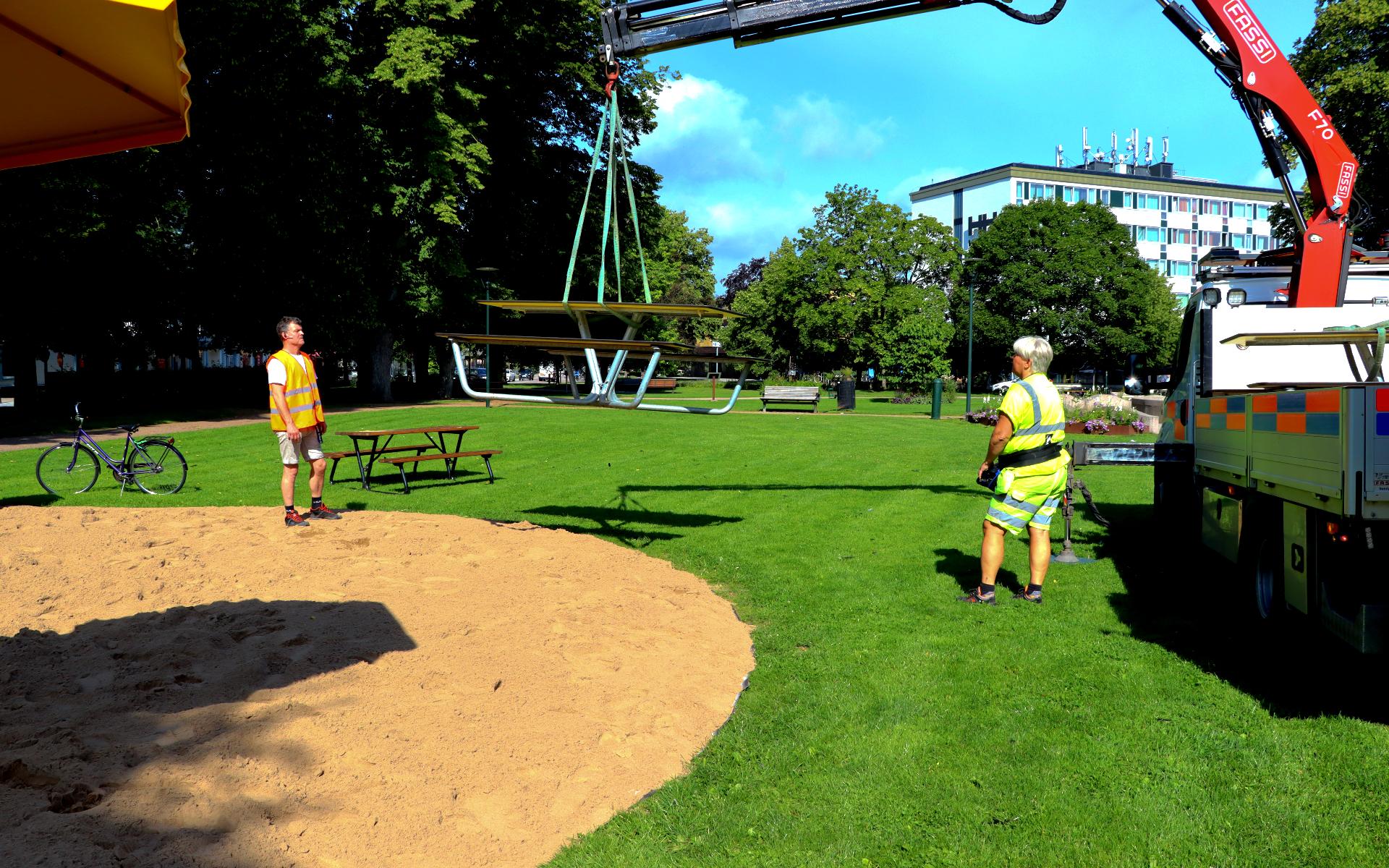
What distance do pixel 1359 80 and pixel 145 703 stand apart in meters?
33.1

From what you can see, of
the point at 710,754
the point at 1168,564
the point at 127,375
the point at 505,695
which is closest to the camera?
the point at 710,754

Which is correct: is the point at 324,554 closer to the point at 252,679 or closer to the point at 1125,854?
the point at 252,679

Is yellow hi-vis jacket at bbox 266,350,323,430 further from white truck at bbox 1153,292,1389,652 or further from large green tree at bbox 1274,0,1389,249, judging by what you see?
large green tree at bbox 1274,0,1389,249

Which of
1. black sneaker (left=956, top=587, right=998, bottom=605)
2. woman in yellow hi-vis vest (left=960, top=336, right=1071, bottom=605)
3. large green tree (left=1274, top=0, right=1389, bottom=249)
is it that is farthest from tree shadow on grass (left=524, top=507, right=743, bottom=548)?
large green tree (left=1274, top=0, right=1389, bottom=249)

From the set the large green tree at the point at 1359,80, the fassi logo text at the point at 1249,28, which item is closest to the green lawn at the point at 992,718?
the fassi logo text at the point at 1249,28

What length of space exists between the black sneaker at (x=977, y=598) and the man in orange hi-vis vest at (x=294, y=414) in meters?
6.14

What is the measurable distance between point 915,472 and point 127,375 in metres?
28.8

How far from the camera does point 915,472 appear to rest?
15.5 meters

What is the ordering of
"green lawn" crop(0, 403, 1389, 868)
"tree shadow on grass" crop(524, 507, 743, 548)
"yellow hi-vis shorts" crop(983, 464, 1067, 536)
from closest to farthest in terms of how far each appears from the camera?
1. "green lawn" crop(0, 403, 1389, 868)
2. "yellow hi-vis shorts" crop(983, 464, 1067, 536)
3. "tree shadow on grass" crop(524, 507, 743, 548)

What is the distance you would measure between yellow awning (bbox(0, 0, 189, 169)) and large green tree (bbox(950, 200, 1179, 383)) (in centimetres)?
6111

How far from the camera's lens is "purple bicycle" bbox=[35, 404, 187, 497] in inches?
496

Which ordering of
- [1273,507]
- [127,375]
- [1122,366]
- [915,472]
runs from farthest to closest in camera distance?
[1122,366] < [127,375] < [915,472] < [1273,507]

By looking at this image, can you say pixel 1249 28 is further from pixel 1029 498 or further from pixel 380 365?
pixel 380 365

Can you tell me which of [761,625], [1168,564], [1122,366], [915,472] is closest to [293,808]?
[761,625]
